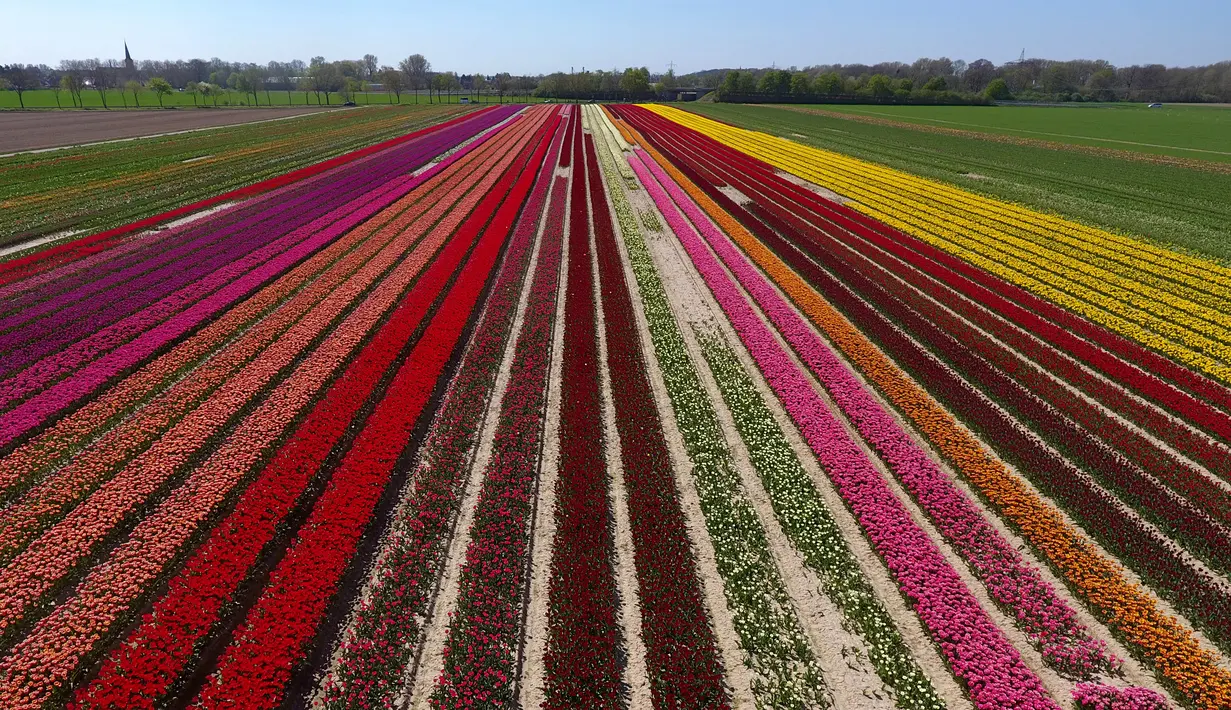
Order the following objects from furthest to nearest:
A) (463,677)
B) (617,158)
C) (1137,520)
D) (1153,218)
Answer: (617,158), (1153,218), (1137,520), (463,677)

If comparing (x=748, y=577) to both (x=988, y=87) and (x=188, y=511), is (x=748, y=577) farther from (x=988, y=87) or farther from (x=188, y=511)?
(x=988, y=87)

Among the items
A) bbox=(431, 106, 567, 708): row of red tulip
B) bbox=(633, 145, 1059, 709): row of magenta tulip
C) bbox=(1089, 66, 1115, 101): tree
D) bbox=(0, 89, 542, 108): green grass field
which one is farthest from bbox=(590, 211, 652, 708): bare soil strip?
bbox=(1089, 66, 1115, 101): tree

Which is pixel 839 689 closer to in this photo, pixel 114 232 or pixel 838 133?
pixel 114 232

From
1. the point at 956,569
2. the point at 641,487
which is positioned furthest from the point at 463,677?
the point at 956,569

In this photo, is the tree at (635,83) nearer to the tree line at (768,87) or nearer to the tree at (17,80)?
the tree line at (768,87)

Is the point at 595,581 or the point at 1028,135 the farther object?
the point at 1028,135

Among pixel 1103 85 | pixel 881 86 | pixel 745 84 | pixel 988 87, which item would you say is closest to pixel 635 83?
pixel 745 84

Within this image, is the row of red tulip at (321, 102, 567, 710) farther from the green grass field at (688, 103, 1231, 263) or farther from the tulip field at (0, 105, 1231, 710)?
the green grass field at (688, 103, 1231, 263)

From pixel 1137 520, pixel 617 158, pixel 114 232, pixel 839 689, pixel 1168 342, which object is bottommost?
pixel 839 689
